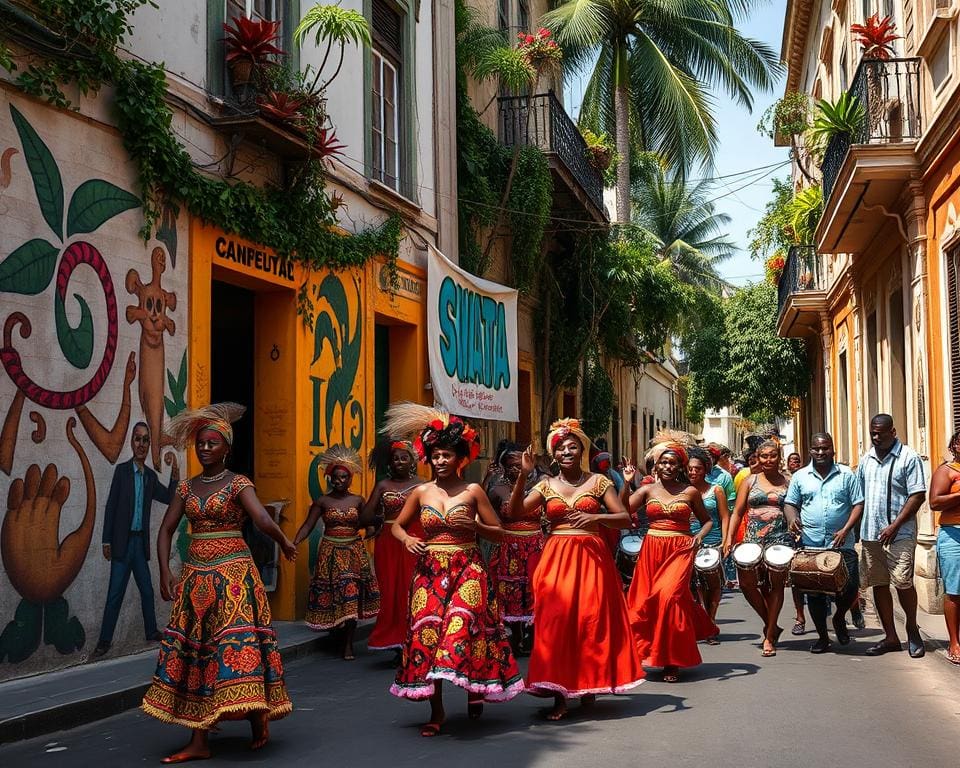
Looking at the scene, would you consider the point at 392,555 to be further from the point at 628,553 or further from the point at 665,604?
the point at 665,604

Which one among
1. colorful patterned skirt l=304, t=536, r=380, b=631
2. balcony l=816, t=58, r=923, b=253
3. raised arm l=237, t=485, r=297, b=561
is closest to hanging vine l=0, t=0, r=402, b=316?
colorful patterned skirt l=304, t=536, r=380, b=631

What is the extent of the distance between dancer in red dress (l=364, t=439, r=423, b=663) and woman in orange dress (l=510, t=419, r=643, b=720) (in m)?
2.11

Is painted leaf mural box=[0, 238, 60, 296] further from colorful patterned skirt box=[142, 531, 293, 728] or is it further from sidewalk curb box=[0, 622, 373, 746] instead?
sidewalk curb box=[0, 622, 373, 746]

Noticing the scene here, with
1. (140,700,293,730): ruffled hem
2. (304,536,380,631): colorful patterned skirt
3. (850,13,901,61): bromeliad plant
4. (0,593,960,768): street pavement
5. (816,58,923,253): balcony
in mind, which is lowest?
(0,593,960,768): street pavement

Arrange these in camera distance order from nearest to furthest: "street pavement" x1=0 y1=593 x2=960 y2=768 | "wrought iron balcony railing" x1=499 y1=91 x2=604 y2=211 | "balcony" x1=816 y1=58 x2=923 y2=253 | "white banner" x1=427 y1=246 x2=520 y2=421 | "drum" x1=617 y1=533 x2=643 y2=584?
"street pavement" x1=0 y1=593 x2=960 y2=768 < "drum" x1=617 y1=533 x2=643 y2=584 < "balcony" x1=816 y1=58 x2=923 y2=253 < "white banner" x1=427 y1=246 x2=520 y2=421 < "wrought iron balcony railing" x1=499 y1=91 x2=604 y2=211

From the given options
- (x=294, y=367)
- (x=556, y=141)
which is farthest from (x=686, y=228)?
(x=294, y=367)

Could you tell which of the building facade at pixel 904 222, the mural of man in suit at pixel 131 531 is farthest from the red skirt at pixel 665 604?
the building facade at pixel 904 222

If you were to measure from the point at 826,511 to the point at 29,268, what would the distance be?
673cm

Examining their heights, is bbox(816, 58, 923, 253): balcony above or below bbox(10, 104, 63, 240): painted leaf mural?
above

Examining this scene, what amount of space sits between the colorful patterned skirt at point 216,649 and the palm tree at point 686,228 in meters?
37.6

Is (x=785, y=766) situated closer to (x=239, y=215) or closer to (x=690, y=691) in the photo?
(x=690, y=691)

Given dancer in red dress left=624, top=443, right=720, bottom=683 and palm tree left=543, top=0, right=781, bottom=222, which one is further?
palm tree left=543, top=0, right=781, bottom=222

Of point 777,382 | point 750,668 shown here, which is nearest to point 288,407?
point 750,668

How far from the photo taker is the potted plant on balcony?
10.6 meters
